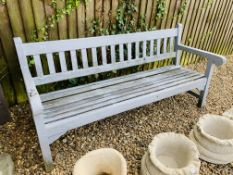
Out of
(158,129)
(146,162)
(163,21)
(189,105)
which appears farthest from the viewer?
(163,21)

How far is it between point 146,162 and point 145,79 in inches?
42.5

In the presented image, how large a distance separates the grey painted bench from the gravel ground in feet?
0.78

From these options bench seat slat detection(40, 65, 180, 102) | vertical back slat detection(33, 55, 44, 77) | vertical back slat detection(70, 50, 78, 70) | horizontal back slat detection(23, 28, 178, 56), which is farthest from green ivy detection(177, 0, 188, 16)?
vertical back slat detection(33, 55, 44, 77)

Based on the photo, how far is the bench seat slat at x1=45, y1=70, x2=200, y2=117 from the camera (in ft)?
6.21

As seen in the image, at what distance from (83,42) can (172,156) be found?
1.51m

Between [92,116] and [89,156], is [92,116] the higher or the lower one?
the higher one

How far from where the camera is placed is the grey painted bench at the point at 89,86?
176 cm

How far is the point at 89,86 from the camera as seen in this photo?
236 cm

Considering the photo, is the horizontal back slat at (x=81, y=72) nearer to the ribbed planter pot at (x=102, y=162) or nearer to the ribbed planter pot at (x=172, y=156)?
the ribbed planter pot at (x=102, y=162)

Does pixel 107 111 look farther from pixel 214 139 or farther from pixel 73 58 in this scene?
pixel 214 139

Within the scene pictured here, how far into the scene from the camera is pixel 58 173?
6.33ft

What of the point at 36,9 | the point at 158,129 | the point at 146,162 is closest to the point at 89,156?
the point at 146,162

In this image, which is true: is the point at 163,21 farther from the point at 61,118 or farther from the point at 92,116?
the point at 61,118

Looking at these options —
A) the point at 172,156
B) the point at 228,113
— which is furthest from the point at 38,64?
the point at 228,113
